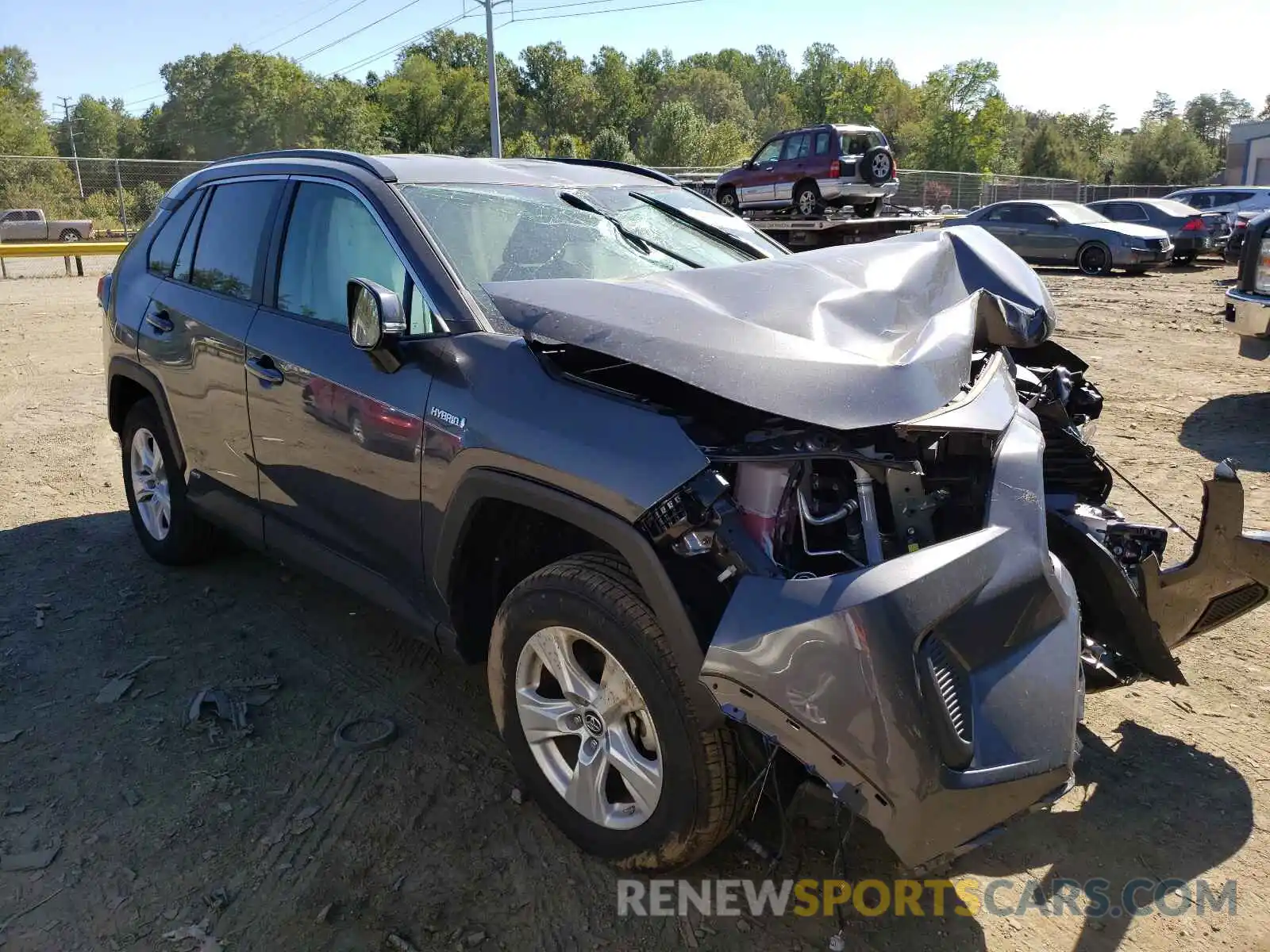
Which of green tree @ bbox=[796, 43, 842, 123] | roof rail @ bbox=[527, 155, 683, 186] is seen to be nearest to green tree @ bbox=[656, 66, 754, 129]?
green tree @ bbox=[796, 43, 842, 123]

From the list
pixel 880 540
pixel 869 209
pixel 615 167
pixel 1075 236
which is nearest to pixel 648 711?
pixel 880 540

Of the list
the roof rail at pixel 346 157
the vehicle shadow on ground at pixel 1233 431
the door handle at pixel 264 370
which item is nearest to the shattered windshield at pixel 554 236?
the roof rail at pixel 346 157

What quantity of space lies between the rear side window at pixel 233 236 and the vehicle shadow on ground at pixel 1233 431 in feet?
19.3

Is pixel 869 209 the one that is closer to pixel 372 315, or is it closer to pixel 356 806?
pixel 372 315

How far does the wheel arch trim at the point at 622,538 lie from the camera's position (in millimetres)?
2279

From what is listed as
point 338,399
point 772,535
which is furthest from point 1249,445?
point 338,399

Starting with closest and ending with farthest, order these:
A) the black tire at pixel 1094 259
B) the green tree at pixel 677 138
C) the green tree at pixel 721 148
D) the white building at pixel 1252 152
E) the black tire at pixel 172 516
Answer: the black tire at pixel 172 516
the black tire at pixel 1094 259
the white building at pixel 1252 152
the green tree at pixel 677 138
the green tree at pixel 721 148

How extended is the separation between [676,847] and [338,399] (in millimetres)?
1819

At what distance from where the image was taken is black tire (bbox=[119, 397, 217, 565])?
4.54 metres

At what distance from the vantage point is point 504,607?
9.04ft

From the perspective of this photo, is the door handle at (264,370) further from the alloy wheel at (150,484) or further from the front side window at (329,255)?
the alloy wheel at (150,484)

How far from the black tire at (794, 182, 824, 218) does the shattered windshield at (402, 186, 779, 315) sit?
1648 cm

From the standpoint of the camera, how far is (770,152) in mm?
20469

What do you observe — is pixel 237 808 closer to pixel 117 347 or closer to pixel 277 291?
pixel 277 291
